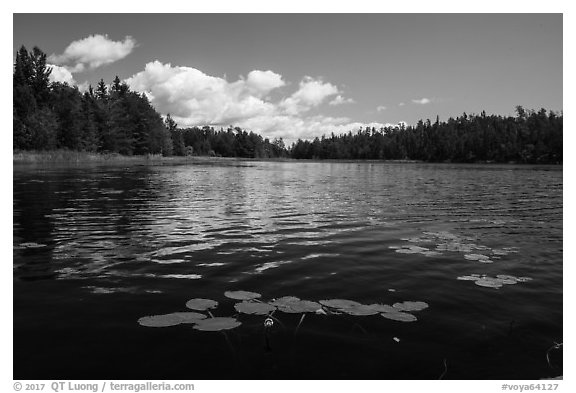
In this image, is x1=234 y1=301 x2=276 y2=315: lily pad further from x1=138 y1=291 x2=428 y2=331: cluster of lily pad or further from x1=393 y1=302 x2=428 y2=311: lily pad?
x1=393 y1=302 x2=428 y2=311: lily pad

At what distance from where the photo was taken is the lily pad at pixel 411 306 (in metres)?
6.25

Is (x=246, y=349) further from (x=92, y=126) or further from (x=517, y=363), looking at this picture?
(x=92, y=126)

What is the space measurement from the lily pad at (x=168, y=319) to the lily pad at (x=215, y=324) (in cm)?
25

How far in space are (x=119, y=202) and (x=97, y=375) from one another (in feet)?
56.2

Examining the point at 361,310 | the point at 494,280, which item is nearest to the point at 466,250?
the point at 494,280

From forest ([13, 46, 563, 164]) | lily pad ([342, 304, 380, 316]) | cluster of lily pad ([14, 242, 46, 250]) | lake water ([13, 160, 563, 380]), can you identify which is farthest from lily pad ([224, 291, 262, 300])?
forest ([13, 46, 563, 164])

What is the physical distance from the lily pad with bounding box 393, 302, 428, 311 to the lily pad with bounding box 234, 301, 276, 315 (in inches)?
83.5

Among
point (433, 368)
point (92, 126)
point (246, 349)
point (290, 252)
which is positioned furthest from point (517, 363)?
point (92, 126)

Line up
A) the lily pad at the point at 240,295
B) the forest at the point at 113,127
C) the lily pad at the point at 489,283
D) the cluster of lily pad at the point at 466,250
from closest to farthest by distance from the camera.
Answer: the lily pad at the point at 240,295 < the lily pad at the point at 489,283 < the cluster of lily pad at the point at 466,250 < the forest at the point at 113,127

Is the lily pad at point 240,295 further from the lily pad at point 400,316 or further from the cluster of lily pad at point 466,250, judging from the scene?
the cluster of lily pad at point 466,250

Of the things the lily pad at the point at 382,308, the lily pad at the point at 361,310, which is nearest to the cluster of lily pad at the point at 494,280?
the lily pad at the point at 382,308

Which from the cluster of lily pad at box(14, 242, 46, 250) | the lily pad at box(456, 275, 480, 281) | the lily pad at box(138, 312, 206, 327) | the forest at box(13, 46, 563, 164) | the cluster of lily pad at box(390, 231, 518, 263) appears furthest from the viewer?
the forest at box(13, 46, 563, 164)

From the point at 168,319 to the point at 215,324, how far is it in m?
0.71

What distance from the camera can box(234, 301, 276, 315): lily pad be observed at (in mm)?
5758
